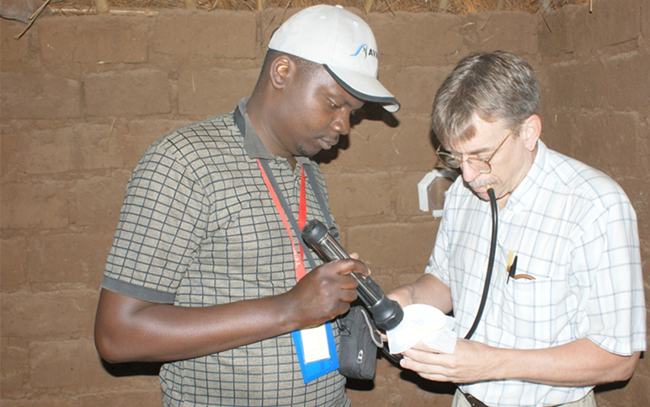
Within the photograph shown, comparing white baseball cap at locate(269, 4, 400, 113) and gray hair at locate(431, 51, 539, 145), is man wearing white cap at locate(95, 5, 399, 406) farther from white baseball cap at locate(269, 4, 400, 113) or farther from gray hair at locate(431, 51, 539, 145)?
gray hair at locate(431, 51, 539, 145)

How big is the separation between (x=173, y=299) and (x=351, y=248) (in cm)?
134

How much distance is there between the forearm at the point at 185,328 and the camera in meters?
1.53

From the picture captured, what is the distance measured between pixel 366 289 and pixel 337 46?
0.78m

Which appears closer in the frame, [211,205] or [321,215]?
[211,205]

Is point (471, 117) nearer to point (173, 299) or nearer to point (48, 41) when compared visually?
point (173, 299)

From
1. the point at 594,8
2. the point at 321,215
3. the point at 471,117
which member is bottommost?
the point at 321,215

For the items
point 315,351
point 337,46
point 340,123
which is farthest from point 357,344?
point 337,46

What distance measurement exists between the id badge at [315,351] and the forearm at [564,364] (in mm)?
529

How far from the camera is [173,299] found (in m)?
1.62

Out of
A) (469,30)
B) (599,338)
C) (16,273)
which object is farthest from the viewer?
(469,30)

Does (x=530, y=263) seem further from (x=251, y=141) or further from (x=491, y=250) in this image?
(x=251, y=141)

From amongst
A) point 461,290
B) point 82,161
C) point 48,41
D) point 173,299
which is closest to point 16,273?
point 82,161

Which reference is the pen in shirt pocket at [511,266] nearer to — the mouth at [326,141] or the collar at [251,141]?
the mouth at [326,141]

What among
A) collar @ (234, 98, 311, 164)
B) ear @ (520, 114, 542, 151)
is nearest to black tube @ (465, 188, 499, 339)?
ear @ (520, 114, 542, 151)
